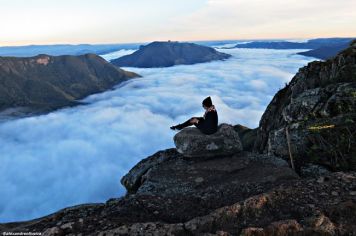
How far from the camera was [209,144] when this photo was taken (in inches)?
733

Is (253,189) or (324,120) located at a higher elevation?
(324,120)

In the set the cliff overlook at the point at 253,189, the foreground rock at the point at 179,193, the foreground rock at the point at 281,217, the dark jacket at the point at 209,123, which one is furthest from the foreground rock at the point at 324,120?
the foreground rock at the point at 281,217

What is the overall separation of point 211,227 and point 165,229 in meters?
1.41

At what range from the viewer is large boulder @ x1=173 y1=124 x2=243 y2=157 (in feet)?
61.0

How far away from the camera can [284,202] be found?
11.2 m

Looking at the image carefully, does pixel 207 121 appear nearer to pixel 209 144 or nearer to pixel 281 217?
pixel 209 144

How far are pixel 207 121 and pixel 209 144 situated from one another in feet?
4.61

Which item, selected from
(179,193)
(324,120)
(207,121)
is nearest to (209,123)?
(207,121)

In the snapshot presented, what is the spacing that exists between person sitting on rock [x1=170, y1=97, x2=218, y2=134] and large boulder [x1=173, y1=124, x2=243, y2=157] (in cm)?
35

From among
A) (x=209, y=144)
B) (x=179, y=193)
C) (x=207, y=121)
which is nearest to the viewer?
(x=179, y=193)

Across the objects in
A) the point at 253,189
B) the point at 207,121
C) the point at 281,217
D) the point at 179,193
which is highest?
the point at 207,121

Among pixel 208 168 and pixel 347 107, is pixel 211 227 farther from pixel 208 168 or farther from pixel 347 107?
pixel 347 107

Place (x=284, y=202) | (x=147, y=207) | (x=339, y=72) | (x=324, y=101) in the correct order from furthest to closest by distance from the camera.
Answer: (x=339, y=72) → (x=324, y=101) → (x=147, y=207) → (x=284, y=202)

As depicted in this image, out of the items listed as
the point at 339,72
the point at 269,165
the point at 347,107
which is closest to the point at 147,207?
the point at 269,165
